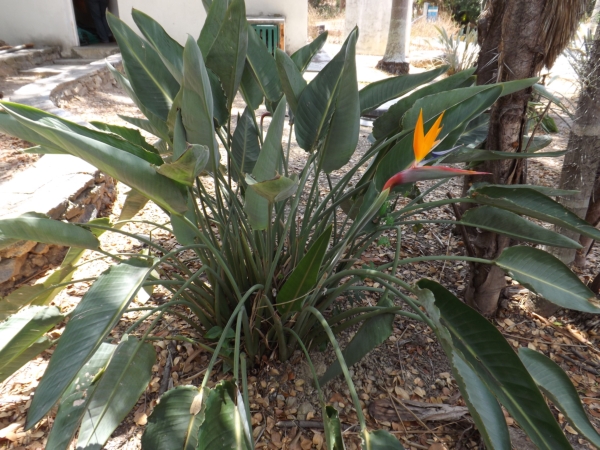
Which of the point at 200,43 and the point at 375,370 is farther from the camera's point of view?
the point at 375,370

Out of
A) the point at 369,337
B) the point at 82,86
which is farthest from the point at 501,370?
the point at 82,86

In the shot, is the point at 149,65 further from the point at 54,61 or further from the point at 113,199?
the point at 54,61

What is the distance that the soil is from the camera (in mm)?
1304

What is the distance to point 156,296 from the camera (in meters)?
1.86

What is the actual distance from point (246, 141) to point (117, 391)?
2.73 feet

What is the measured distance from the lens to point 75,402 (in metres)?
0.96

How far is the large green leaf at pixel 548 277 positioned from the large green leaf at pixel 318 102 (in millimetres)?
628

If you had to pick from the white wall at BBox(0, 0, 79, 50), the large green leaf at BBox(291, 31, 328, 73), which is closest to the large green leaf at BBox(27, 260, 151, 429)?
the large green leaf at BBox(291, 31, 328, 73)

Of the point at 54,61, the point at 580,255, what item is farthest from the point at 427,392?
the point at 54,61

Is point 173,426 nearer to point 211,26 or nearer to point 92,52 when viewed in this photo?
point 211,26

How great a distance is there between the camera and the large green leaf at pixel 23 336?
3.05 ft

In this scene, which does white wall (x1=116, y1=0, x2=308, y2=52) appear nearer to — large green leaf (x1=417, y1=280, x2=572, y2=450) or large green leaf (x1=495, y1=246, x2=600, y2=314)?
large green leaf (x1=495, y1=246, x2=600, y2=314)

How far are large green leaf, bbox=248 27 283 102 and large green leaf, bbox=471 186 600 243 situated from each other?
696 mm

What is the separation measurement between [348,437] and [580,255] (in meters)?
1.38
